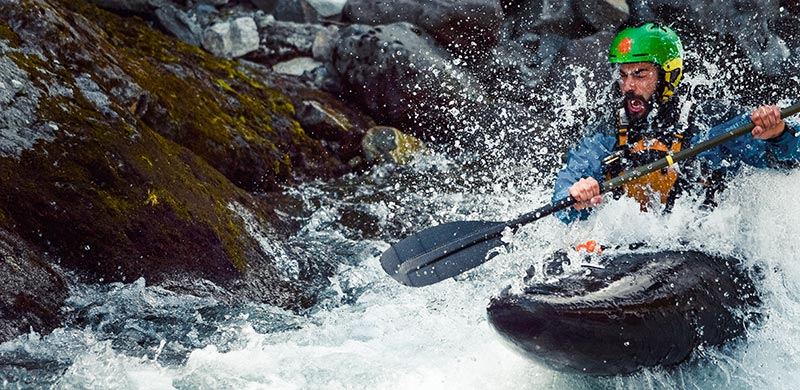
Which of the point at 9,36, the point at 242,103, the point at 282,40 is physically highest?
the point at 9,36

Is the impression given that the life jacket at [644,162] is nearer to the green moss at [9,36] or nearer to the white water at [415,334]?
the white water at [415,334]

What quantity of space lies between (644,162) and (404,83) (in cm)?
476

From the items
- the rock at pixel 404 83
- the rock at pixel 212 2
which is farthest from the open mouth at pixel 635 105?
the rock at pixel 212 2

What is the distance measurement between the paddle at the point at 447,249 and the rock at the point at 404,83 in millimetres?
4117

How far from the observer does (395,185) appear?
26.8 feet

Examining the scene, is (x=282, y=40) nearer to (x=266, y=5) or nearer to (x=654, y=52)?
(x=266, y=5)

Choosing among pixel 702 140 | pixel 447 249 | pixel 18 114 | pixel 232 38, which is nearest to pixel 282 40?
pixel 232 38

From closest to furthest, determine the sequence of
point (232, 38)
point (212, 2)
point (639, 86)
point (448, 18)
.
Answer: point (639, 86) < point (232, 38) < point (448, 18) < point (212, 2)

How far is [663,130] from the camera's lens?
5.04 metres

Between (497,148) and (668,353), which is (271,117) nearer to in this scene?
(497,148)

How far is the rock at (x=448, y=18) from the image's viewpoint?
10.5 m

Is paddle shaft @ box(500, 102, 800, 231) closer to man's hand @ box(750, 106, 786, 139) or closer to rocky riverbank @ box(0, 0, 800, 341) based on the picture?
man's hand @ box(750, 106, 786, 139)

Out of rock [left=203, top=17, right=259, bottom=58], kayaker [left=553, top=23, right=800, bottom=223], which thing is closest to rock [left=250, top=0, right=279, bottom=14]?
rock [left=203, top=17, right=259, bottom=58]

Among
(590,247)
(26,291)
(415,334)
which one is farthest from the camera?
(415,334)
